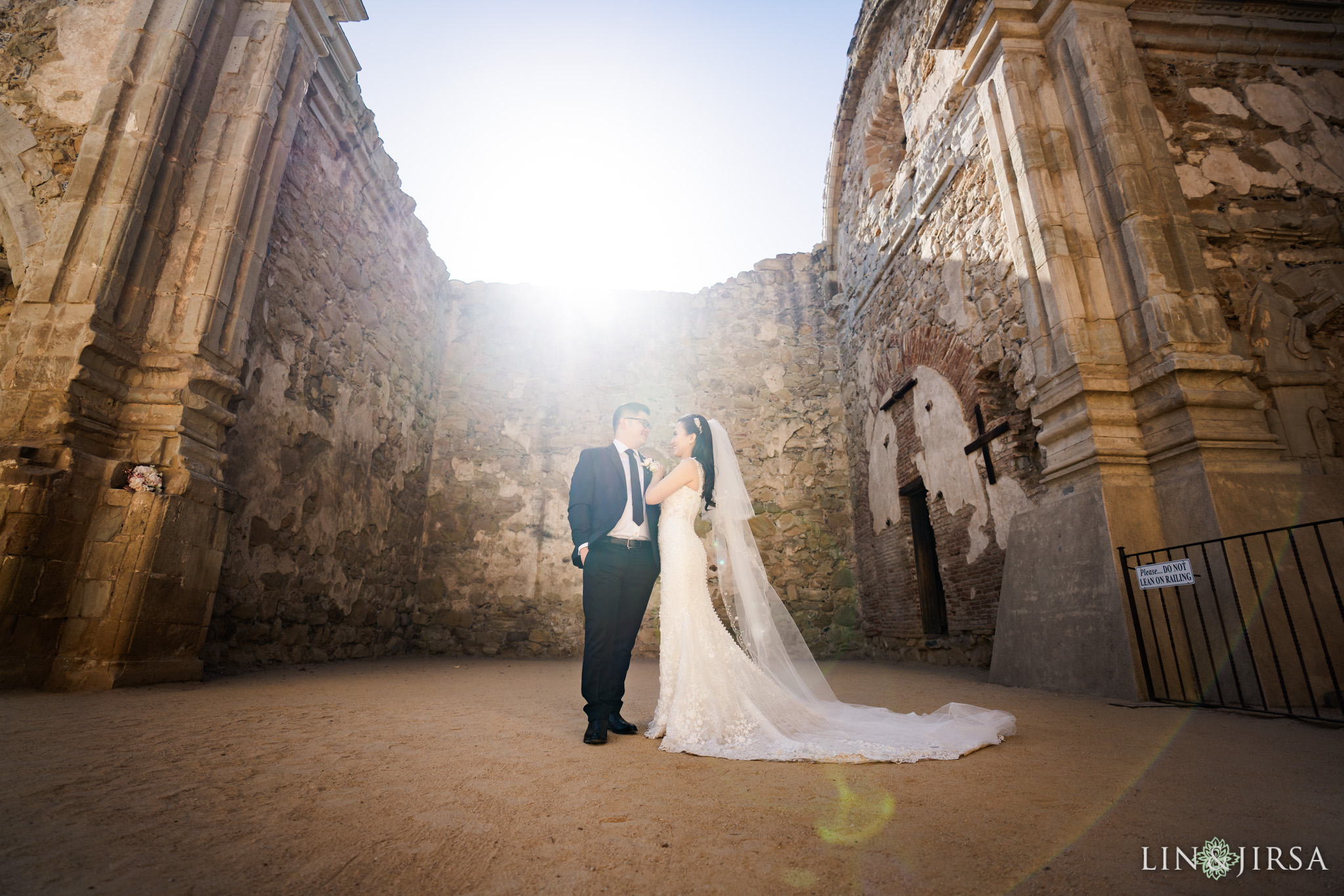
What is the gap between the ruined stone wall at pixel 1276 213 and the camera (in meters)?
4.33

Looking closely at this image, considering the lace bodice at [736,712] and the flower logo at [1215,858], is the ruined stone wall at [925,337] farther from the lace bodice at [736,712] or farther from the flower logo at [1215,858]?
the flower logo at [1215,858]

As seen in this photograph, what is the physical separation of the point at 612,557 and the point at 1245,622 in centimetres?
372

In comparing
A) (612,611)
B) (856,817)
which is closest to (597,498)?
(612,611)

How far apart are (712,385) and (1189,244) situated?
6281 mm

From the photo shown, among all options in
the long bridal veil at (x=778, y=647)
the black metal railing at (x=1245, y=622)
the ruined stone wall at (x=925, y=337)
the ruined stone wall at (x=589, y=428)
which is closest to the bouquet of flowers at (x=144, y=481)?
the long bridal veil at (x=778, y=647)

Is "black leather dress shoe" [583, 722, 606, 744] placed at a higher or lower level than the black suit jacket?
lower

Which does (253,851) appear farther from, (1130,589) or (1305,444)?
(1305,444)

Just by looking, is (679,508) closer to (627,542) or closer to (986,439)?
(627,542)

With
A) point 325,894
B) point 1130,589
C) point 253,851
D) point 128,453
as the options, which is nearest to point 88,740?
point 253,851

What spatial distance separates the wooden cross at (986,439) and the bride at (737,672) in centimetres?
301

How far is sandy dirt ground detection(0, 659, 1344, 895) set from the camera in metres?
1.32

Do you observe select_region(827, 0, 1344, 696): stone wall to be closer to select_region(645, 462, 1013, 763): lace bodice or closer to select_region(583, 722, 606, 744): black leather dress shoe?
select_region(645, 462, 1013, 763): lace bodice

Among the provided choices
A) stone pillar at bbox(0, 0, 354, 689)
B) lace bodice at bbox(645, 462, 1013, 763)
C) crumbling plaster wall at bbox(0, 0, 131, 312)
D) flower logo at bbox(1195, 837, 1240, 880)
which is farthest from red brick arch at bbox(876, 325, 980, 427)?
crumbling plaster wall at bbox(0, 0, 131, 312)

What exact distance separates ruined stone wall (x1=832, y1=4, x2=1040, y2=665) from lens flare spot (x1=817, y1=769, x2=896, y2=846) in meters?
4.09
